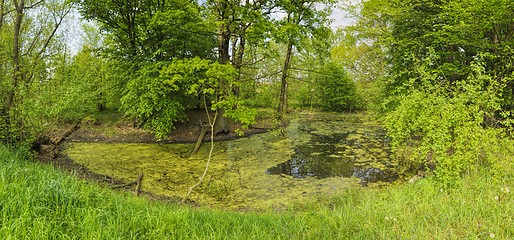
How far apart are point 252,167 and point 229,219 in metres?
4.86

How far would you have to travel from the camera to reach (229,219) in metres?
3.91

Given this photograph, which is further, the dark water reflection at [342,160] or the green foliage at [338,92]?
the green foliage at [338,92]

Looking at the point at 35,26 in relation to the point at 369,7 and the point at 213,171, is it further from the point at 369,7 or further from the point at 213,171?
the point at 369,7

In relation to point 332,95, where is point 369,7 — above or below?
above

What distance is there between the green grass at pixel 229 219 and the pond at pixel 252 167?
2370 mm

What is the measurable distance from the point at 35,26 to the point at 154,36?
4.42 metres

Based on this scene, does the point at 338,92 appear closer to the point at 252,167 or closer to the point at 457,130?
the point at 252,167

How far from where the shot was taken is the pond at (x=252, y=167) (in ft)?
21.5

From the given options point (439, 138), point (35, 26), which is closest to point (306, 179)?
point (439, 138)

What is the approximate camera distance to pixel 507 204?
334 cm

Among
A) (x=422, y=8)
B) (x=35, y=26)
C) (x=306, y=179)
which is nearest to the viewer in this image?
(x=306, y=179)

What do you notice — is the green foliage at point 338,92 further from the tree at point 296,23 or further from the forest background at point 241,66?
the tree at point 296,23

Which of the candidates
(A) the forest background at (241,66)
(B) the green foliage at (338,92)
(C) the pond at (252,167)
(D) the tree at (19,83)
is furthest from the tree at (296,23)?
(B) the green foliage at (338,92)

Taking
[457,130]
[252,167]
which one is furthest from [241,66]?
[457,130]
